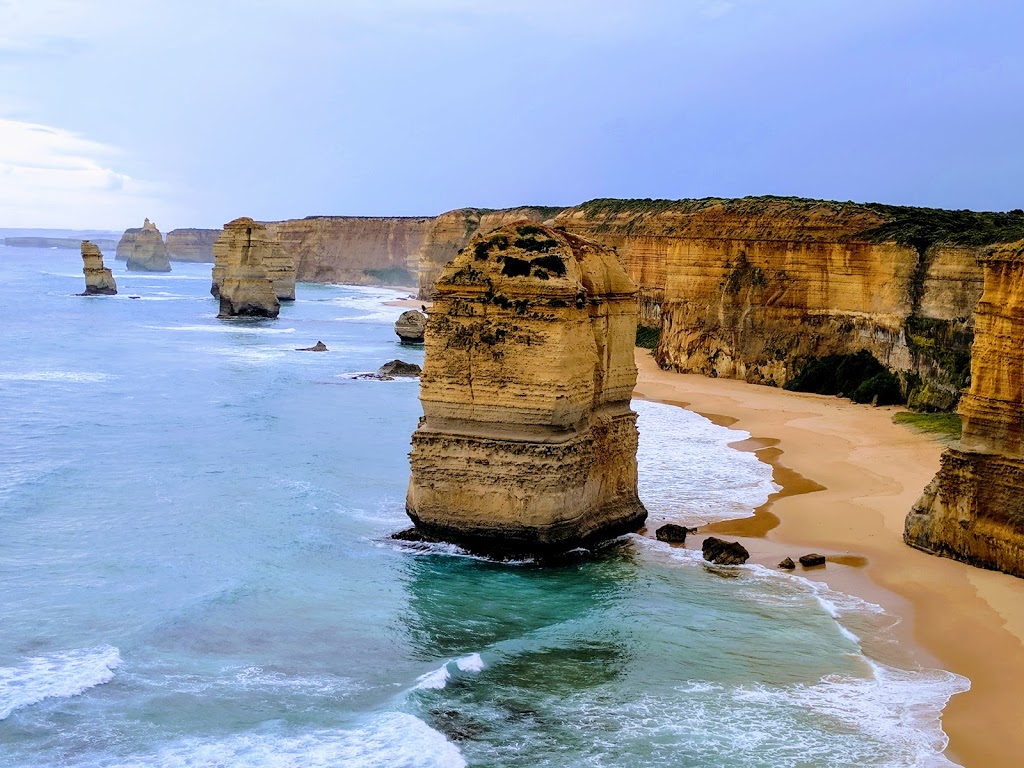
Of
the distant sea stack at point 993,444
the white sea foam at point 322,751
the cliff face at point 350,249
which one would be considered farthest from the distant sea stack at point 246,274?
the cliff face at point 350,249

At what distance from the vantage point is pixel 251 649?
13.3 meters

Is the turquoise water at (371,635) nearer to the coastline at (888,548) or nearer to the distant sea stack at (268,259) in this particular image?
the coastline at (888,548)

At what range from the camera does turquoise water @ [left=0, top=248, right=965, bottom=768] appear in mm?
10828

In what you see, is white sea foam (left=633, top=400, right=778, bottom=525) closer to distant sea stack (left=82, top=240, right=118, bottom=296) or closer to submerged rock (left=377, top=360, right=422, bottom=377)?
submerged rock (left=377, top=360, right=422, bottom=377)

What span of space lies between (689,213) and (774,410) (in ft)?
54.6

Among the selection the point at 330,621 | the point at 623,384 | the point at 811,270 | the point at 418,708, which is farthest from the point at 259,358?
the point at 418,708

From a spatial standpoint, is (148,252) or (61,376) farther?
(148,252)

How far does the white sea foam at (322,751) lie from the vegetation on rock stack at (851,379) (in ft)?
81.4

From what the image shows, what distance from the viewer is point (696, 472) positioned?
2372cm

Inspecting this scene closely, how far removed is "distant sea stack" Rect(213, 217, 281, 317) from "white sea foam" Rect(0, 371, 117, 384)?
25.1 metres

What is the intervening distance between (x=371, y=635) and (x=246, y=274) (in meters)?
56.1

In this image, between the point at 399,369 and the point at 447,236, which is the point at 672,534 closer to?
the point at 399,369

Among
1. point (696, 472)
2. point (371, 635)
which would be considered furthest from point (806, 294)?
point (371, 635)

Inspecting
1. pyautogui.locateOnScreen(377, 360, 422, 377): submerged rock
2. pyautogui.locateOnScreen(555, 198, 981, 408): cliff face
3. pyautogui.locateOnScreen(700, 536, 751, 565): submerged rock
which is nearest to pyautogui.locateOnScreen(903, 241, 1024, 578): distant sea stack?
pyautogui.locateOnScreen(700, 536, 751, 565): submerged rock
